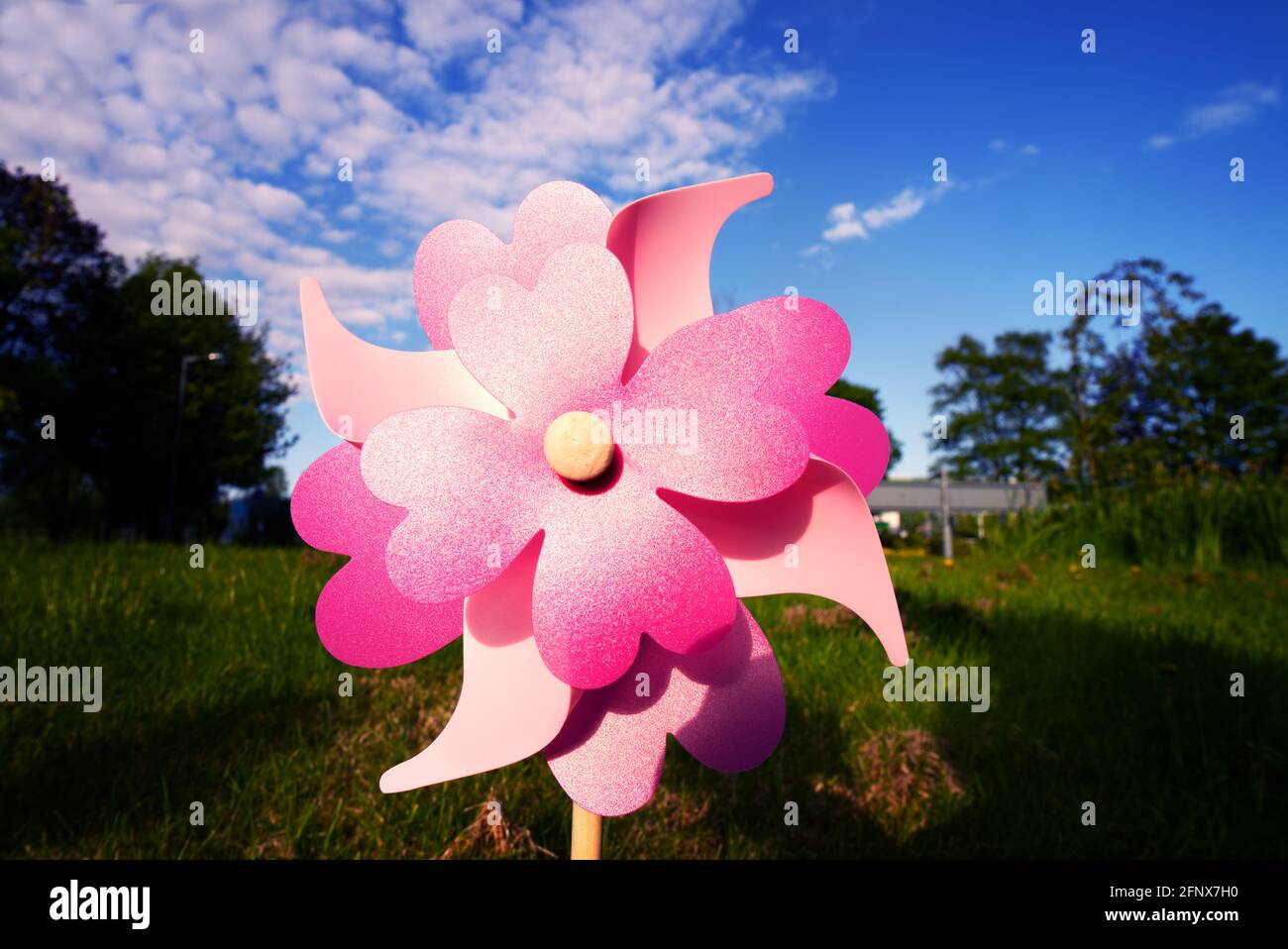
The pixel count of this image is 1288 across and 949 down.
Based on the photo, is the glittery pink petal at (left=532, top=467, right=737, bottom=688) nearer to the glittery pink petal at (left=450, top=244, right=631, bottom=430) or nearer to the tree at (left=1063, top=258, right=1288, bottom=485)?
the glittery pink petal at (left=450, top=244, right=631, bottom=430)

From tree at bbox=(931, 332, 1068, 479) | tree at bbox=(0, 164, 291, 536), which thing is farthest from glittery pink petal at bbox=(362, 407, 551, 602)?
tree at bbox=(931, 332, 1068, 479)

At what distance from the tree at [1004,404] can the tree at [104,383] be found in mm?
23730

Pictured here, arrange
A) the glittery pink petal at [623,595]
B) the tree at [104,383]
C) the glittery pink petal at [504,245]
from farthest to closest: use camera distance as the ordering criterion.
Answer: the tree at [104,383], the glittery pink petal at [504,245], the glittery pink petal at [623,595]

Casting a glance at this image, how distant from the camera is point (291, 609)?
3.35 meters

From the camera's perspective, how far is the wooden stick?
3.64 feet

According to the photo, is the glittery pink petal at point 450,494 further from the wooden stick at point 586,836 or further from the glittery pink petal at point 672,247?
the wooden stick at point 586,836

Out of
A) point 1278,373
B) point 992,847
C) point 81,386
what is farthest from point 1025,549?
point 81,386

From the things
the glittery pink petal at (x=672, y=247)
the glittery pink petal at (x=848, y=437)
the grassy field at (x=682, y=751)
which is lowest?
the grassy field at (x=682, y=751)

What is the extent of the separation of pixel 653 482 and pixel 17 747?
222 centimetres

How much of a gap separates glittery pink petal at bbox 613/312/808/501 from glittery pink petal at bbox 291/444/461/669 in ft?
1.39

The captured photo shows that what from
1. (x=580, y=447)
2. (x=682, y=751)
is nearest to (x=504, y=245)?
(x=580, y=447)

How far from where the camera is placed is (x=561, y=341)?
1.01m

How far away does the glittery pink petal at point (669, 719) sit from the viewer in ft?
3.44

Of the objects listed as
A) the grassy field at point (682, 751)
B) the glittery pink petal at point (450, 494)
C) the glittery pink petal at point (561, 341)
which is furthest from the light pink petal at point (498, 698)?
the grassy field at point (682, 751)
